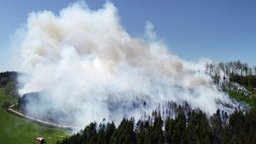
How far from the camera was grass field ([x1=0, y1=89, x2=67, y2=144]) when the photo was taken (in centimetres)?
15207

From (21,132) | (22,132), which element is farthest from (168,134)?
(21,132)

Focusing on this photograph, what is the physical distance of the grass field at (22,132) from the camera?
499ft

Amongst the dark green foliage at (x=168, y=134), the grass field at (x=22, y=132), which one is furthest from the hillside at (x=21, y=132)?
the dark green foliage at (x=168, y=134)

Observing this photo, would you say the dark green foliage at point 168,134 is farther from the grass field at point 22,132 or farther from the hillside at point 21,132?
the hillside at point 21,132

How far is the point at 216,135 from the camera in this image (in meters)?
169

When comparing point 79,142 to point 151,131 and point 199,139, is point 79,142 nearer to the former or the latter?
point 151,131

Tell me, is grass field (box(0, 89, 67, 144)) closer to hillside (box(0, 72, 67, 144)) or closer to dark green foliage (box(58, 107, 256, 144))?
hillside (box(0, 72, 67, 144))

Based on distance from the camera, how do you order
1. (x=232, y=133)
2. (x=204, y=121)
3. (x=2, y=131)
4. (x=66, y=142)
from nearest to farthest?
1. (x=66, y=142)
2. (x=2, y=131)
3. (x=232, y=133)
4. (x=204, y=121)

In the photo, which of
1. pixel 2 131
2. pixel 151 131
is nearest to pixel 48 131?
pixel 2 131

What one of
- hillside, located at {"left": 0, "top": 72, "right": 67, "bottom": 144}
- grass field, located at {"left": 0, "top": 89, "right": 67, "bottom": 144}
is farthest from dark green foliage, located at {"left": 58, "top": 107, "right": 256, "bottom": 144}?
hillside, located at {"left": 0, "top": 72, "right": 67, "bottom": 144}

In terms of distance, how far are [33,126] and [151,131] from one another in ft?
226

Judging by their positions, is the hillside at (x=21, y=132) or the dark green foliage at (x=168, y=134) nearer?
the dark green foliage at (x=168, y=134)

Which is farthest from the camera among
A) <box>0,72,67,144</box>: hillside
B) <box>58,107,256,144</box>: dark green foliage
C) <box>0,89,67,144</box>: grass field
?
<box>0,72,67,144</box>: hillside

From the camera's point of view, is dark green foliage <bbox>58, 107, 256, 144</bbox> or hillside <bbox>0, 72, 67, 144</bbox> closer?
dark green foliage <bbox>58, 107, 256, 144</bbox>
